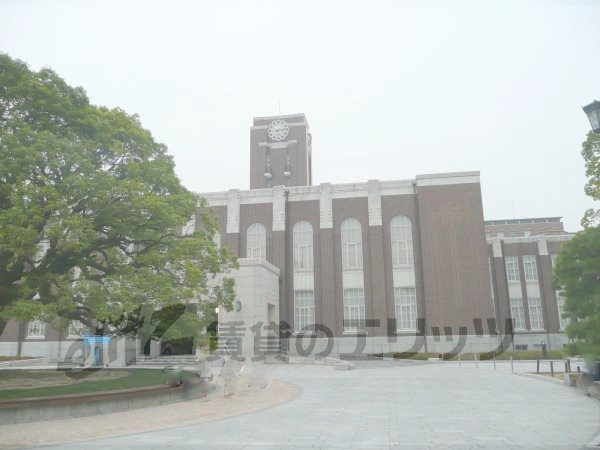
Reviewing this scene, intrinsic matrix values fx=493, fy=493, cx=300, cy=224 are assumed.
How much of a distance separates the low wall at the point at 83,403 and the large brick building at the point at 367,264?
18.4 meters

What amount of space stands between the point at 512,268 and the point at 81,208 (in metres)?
40.9

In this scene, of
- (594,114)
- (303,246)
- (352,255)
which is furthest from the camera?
(303,246)

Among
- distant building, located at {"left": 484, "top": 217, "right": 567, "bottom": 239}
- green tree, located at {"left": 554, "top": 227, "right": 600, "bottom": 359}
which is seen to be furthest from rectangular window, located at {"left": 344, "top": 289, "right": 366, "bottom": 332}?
distant building, located at {"left": 484, "top": 217, "right": 567, "bottom": 239}

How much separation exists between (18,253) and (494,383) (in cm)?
1613

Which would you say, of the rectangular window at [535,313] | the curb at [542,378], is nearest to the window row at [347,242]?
the rectangular window at [535,313]

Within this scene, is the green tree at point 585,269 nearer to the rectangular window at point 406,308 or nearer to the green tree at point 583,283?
the green tree at point 583,283

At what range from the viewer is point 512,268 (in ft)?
150

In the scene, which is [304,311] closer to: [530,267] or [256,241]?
[256,241]

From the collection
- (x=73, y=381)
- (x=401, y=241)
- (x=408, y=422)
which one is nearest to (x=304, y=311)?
(x=401, y=241)

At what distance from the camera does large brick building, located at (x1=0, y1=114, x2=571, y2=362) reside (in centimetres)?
3516

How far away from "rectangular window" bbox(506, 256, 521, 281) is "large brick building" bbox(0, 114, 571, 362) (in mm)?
6657

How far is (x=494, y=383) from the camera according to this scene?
1791cm

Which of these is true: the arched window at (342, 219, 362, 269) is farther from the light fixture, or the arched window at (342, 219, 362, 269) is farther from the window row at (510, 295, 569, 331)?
the light fixture

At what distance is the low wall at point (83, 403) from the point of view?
1116 cm
